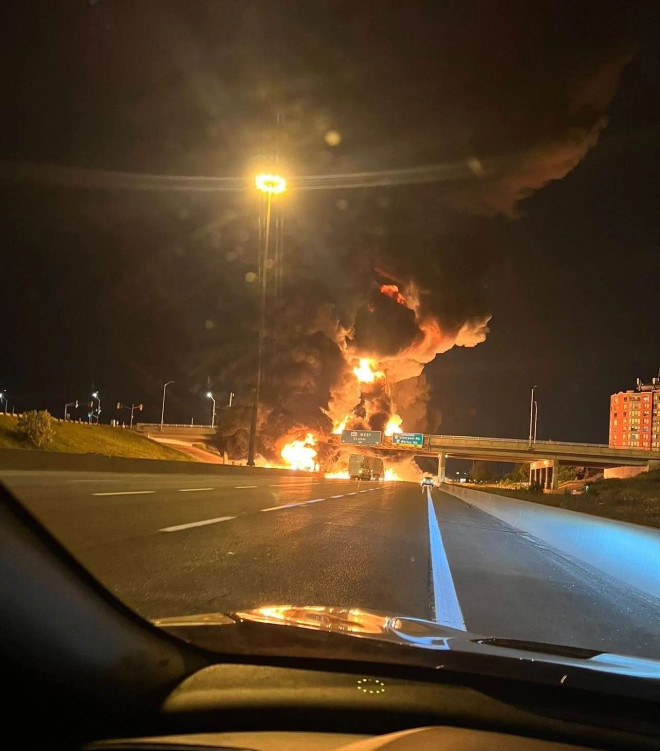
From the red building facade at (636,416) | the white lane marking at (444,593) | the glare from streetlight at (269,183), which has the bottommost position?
the white lane marking at (444,593)

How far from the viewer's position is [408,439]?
279ft

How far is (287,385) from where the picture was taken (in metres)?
78.7

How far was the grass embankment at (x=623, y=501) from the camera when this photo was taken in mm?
26141

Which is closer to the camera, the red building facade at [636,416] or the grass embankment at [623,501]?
the grass embankment at [623,501]

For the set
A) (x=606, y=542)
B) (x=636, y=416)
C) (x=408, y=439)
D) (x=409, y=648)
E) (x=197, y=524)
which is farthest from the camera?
(x=636, y=416)

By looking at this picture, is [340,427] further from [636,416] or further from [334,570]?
[334,570]

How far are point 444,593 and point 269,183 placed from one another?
36.0 metres

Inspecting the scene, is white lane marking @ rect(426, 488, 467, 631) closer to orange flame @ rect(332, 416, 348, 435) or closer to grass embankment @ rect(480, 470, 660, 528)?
grass embankment @ rect(480, 470, 660, 528)

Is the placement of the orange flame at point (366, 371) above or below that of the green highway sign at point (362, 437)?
above

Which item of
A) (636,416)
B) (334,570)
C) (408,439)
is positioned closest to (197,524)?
(334,570)

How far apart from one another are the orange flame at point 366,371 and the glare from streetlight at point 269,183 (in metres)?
46.4

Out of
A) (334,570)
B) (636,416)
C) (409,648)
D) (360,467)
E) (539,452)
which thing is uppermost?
(636,416)

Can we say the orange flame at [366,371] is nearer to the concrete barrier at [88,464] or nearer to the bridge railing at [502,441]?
the bridge railing at [502,441]

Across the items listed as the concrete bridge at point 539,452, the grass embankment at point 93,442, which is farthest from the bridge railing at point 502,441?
the grass embankment at point 93,442
